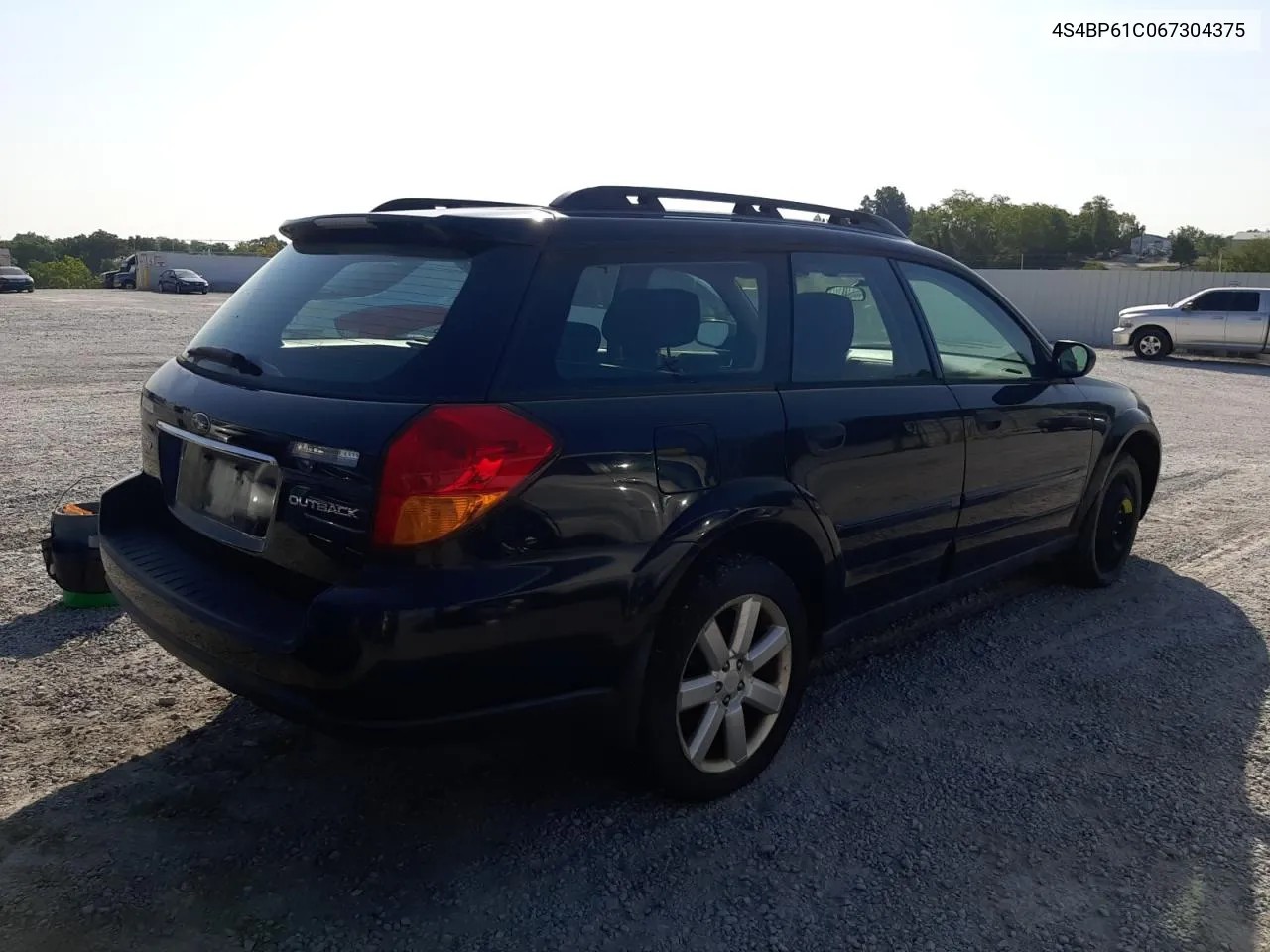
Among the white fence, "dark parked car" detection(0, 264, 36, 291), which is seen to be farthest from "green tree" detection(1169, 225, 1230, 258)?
"dark parked car" detection(0, 264, 36, 291)

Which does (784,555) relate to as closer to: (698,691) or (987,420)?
(698,691)

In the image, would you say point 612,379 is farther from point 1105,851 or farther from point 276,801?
point 1105,851

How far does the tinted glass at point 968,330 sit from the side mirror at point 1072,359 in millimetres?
101

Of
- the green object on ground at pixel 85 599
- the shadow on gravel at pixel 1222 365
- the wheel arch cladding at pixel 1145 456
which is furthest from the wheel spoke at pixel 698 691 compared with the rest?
the shadow on gravel at pixel 1222 365

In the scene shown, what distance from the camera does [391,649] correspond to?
8.25ft

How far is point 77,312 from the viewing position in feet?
96.6

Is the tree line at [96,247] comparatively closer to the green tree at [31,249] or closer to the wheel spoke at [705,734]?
the green tree at [31,249]

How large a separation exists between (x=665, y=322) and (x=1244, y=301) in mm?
23405

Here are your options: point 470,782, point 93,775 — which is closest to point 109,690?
point 93,775

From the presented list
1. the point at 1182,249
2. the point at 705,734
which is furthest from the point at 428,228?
the point at 1182,249

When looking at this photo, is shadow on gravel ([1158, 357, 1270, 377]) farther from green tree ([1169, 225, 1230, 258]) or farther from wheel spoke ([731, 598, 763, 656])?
green tree ([1169, 225, 1230, 258])

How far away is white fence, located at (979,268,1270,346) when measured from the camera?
30125mm

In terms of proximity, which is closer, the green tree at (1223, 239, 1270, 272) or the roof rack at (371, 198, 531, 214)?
the roof rack at (371, 198, 531, 214)

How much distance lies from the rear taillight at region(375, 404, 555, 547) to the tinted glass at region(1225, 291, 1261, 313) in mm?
24016
